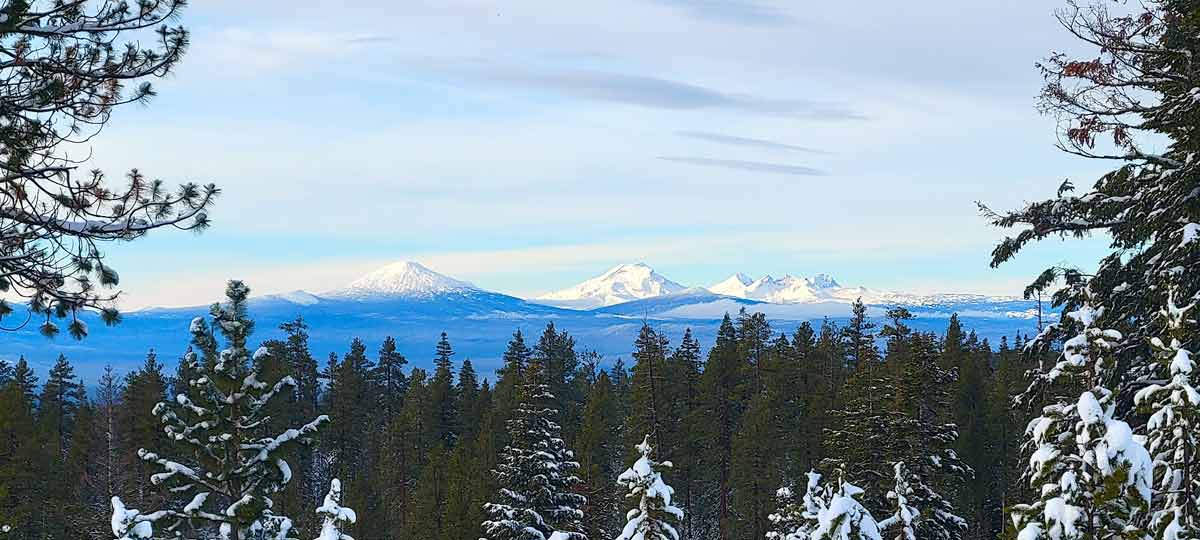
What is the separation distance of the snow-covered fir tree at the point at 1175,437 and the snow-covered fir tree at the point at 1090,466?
1.24 ft

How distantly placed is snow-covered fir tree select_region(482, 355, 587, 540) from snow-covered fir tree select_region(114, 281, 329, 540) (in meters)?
12.1

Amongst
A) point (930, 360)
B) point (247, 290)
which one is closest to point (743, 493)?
point (930, 360)

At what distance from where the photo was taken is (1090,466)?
785 centimetres

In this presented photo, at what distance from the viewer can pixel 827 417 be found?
40.2m

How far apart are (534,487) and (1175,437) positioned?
68.8ft

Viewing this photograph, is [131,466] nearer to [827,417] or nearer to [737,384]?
[737,384]

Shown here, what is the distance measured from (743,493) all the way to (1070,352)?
3232 centimetres

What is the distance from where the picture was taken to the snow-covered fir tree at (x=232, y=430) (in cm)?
1491

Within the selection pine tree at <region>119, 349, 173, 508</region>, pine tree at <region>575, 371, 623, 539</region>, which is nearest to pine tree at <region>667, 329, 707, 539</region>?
pine tree at <region>575, 371, 623, 539</region>

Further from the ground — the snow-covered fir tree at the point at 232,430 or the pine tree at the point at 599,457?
the snow-covered fir tree at the point at 232,430

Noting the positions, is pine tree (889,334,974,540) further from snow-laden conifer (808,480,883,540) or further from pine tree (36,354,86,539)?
pine tree (36,354,86,539)

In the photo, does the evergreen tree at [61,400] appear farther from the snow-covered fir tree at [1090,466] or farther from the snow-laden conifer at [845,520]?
the snow-covered fir tree at [1090,466]

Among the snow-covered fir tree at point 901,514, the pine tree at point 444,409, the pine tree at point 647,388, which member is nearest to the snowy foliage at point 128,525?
the snow-covered fir tree at point 901,514

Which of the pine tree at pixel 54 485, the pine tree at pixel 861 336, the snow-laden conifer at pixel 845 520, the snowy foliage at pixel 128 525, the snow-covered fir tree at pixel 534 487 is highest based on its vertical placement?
the pine tree at pixel 861 336
